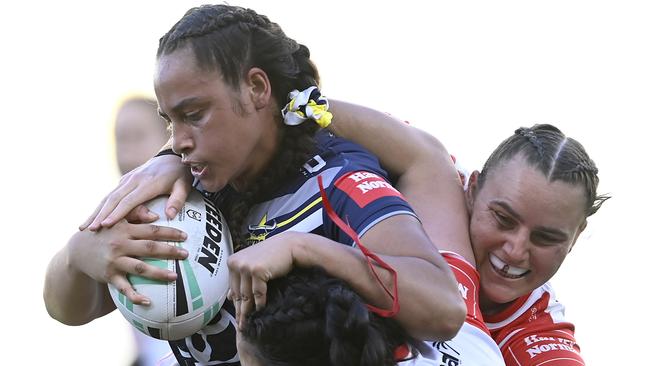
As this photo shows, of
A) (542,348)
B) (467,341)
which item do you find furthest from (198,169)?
(542,348)

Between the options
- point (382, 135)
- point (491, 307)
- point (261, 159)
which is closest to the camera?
point (261, 159)

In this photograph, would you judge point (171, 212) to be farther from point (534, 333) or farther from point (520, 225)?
point (534, 333)

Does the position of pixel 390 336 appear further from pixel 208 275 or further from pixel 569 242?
pixel 569 242

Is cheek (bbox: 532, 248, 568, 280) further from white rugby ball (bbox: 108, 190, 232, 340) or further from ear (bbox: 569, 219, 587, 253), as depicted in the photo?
white rugby ball (bbox: 108, 190, 232, 340)

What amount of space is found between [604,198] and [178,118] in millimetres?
1809

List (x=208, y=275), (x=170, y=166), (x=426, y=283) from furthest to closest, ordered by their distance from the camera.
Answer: (x=170, y=166) < (x=208, y=275) < (x=426, y=283)

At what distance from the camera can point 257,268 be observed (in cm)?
267

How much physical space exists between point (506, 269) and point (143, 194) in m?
1.43

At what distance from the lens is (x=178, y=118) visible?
317 centimetres

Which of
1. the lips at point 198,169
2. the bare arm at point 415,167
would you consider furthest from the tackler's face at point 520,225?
the lips at point 198,169

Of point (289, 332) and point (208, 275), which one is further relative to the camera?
point (208, 275)

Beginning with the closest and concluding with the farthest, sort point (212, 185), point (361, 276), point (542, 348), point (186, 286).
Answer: point (361, 276) → point (186, 286) → point (212, 185) → point (542, 348)

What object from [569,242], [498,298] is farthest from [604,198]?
[498,298]

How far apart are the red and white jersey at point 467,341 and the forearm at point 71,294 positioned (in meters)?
1.14
